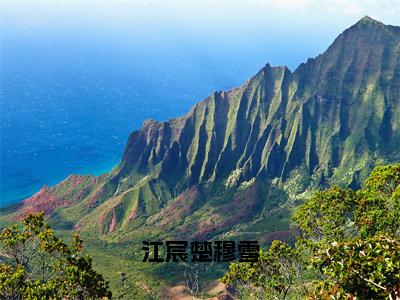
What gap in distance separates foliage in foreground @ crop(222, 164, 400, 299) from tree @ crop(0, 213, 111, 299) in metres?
15.6

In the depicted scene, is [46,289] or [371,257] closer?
[371,257]

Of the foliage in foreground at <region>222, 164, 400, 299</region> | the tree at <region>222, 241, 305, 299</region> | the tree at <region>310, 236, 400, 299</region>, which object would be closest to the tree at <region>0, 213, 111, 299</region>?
the tree at <region>222, 241, 305, 299</region>

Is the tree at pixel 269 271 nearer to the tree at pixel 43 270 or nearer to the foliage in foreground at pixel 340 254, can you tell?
the foliage in foreground at pixel 340 254

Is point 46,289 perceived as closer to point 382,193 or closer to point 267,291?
point 267,291

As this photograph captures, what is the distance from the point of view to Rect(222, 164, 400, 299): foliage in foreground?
105 feet

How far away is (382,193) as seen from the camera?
58.0 m

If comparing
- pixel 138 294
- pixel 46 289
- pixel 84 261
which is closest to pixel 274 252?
pixel 84 261

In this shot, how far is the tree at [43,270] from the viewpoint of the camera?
134ft

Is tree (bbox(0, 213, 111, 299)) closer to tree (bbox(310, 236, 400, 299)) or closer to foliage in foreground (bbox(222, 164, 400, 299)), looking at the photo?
foliage in foreground (bbox(222, 164, 400, 299))

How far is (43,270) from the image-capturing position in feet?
149

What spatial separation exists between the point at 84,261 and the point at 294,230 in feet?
526

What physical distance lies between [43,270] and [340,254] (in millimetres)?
28839

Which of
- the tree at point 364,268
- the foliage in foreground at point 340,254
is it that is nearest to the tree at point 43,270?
the foliage in foreground at point 340,254

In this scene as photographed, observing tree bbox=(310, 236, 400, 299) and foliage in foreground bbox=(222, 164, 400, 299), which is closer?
tree bbox=(310, 236, 400, 299)
